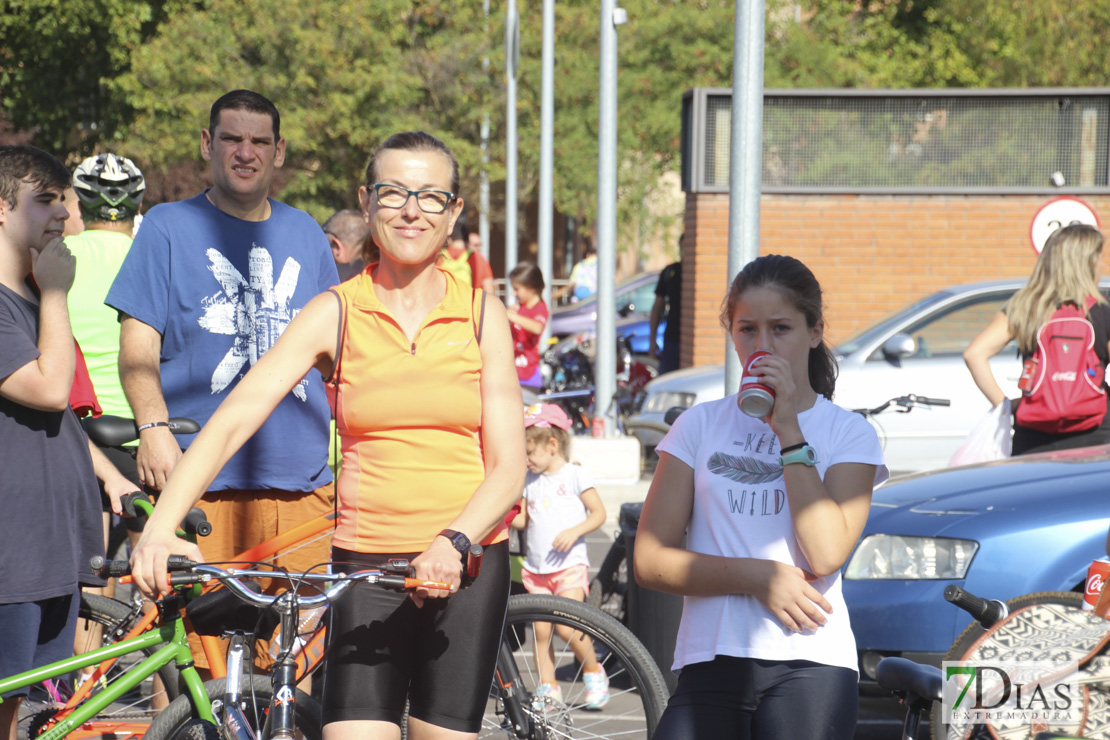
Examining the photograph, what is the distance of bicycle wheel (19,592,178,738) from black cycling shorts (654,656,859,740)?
1.47 meters

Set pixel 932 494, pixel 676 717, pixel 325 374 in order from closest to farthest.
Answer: pixel 676 717, pixel 325 374, pixel 932 494

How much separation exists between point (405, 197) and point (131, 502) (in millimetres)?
1529

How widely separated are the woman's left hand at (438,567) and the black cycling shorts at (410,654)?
0.28 m

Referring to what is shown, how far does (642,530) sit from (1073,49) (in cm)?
2652

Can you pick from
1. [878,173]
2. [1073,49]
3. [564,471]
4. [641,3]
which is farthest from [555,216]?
[564,471]

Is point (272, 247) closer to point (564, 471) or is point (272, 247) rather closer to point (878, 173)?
point (564, 471)

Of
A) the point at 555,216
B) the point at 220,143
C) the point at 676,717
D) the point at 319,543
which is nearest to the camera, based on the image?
the point at 676,717

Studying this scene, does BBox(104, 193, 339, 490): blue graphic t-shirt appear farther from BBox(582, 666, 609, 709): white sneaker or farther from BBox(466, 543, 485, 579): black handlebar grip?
BBox(466, 543, 485, 579): black handlebar grip

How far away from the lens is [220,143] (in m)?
4.07

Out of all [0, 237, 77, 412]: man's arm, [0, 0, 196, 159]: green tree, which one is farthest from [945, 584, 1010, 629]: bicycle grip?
[0, 0, 196, 159]: green tree

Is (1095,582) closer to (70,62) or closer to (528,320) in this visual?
(528,320)

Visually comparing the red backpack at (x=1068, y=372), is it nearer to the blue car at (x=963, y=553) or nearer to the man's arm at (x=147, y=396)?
the blue car at (x=963, y=553)

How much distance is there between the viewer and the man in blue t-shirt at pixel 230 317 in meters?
3.96

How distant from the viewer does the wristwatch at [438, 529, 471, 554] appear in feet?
8.78
